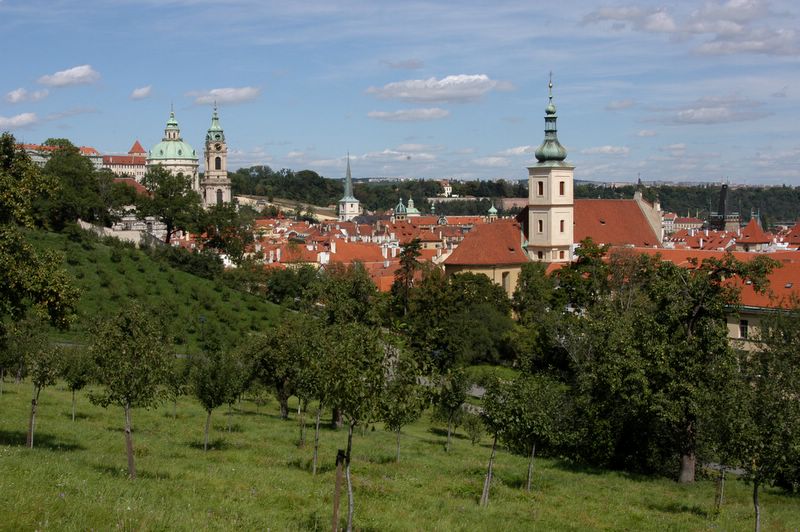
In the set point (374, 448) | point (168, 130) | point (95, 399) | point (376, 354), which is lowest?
point (374, 448)

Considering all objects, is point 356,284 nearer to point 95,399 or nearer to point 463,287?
point 463,287

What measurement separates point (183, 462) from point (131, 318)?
3918 millimetres

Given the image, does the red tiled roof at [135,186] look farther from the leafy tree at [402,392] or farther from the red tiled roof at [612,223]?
the leafy tree at [402,392]

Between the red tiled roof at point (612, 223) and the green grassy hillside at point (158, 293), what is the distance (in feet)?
93.0

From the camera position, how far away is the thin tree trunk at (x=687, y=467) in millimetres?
24875

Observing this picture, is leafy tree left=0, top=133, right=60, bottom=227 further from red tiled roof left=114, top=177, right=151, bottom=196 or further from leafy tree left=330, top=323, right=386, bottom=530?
red tiled roof left=114, top=177, right=151, bottom=196

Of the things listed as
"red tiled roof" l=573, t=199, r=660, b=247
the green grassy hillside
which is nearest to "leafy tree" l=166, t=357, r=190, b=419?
the green grassy hillside

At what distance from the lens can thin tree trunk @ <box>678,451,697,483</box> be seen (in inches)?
979

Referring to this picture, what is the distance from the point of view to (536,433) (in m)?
22.1

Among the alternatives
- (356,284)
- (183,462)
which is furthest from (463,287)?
(183,462)

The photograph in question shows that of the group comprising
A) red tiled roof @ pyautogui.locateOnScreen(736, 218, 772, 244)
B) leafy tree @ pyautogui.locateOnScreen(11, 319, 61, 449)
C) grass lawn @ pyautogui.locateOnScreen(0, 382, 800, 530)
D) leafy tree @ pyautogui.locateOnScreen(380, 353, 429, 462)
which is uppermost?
red tiled roof @ pyautogui.locateOnScreen(736, 218, 772, 244)

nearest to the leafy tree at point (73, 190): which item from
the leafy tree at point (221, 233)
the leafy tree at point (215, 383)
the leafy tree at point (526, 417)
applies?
the leafy tree at point (221, 233)

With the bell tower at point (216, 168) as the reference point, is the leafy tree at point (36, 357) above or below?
below

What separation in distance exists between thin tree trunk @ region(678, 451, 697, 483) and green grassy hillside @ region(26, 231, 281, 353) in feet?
92.8
